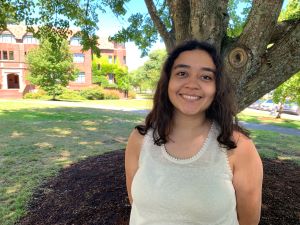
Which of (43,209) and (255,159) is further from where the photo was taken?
(43,209)

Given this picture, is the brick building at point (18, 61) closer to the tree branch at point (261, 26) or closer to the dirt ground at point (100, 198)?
the dirt ground at point (100, 198)

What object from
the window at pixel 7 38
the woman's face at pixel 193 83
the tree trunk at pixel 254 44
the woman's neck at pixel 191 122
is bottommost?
the woman's neck at pixel 191 122

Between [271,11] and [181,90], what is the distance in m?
1.97

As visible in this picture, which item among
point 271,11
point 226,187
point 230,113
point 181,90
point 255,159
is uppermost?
point 271,11

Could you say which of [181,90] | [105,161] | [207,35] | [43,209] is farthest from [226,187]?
[105,161]

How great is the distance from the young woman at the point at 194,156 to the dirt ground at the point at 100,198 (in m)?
2.07

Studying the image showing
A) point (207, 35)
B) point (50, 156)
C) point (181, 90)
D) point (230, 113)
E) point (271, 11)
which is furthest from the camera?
point (50, 156)

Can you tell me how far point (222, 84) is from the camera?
2074mm

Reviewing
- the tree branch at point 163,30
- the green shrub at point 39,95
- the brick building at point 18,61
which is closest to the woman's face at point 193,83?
the tree branch at point 163,30

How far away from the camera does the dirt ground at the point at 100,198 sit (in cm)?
404

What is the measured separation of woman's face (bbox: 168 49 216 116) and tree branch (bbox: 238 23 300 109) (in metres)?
1.56

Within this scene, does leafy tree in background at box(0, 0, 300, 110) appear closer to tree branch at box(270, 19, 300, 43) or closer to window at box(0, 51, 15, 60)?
tree branch at box(270, 19, 300, 43)

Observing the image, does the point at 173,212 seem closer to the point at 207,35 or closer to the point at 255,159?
the point at 255,159

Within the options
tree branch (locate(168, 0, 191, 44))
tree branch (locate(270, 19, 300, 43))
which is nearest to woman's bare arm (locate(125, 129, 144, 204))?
tree branch (locate(168, 0, 191, 44))
